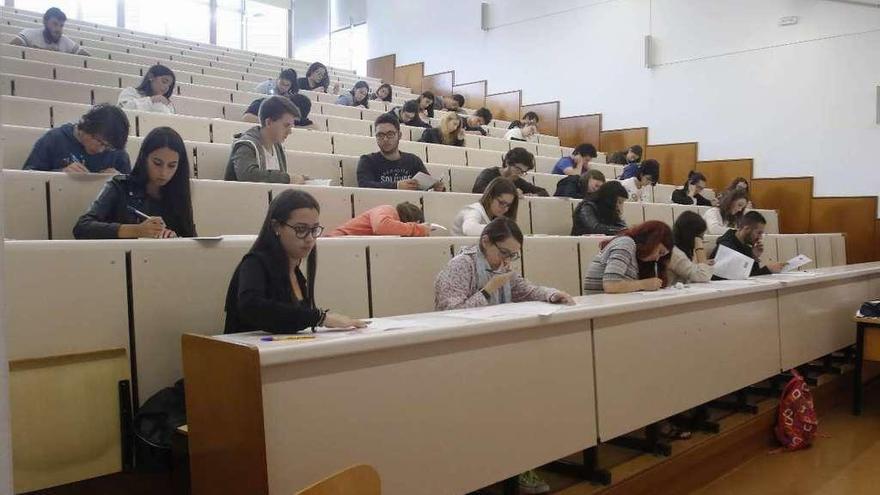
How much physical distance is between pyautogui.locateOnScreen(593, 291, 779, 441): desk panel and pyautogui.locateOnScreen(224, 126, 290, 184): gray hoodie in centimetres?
106

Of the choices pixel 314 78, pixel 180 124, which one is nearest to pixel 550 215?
pixel 180 124

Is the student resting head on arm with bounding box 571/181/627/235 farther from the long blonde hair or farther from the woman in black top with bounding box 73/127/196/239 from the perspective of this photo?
the woman in black top with bounding box 73/127/196/239

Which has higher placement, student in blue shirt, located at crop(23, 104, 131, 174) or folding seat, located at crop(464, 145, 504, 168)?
folding seat, located at crop(464, 145, 504, 168)

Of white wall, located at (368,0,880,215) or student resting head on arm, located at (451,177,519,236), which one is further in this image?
white wall, located at (368,0,880,215)

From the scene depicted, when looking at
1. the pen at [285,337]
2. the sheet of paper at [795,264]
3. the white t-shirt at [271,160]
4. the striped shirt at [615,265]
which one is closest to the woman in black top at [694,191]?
the sheet of paper at [795,264]

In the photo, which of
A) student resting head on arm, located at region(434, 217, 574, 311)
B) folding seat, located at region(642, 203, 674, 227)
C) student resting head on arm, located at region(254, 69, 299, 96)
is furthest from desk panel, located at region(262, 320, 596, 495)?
student resting head on arm, located at region(254, 69, 299, 96)

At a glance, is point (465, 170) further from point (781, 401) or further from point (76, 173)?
point (76, 173)

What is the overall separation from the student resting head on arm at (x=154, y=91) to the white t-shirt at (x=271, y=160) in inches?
34.4

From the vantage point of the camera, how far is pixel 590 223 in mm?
2650

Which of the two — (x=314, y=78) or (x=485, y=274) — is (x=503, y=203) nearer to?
(x=485, y=274)

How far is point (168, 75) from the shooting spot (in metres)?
2.82

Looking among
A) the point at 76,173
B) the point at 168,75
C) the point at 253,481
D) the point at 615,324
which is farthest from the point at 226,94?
the point at 253,481

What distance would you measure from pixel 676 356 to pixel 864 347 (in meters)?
1.16

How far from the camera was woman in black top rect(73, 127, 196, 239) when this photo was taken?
141cm
